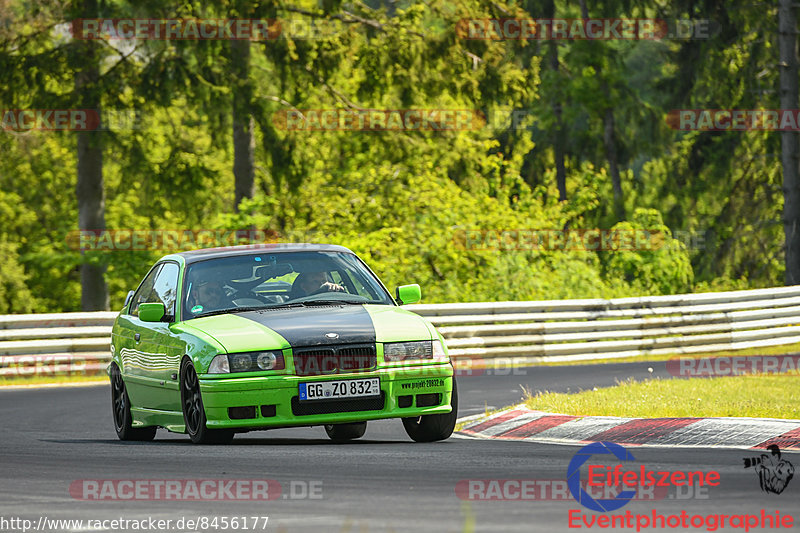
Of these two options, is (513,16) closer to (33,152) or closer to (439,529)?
(33,152)

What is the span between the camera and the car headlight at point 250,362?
10000 millimetres

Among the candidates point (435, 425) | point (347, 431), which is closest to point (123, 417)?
point (347, 431)

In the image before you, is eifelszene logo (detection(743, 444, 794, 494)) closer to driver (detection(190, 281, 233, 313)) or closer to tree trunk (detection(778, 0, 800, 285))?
driver (detection(190, 281, 233, 313))

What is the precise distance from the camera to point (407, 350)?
1027 cm

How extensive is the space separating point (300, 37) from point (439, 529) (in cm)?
2815

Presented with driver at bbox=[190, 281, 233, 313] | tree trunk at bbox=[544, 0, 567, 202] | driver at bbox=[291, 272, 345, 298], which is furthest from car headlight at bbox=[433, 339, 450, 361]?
tree trunk at bbox=[544, 0, 567, 202]

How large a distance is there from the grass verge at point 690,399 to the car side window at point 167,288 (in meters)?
3.65

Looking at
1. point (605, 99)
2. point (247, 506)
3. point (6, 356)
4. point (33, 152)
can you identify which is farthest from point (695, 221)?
point (247, 506)

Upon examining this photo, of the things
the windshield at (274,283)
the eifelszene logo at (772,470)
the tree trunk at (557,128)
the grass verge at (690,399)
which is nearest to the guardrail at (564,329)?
the grass verge at (690,399)

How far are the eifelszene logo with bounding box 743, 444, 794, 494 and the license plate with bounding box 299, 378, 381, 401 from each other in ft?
9.04

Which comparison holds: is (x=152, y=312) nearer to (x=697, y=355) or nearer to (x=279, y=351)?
(x=279, y=351)

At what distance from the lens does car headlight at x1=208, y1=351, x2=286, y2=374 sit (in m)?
10.0

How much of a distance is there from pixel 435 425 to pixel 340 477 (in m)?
2.60

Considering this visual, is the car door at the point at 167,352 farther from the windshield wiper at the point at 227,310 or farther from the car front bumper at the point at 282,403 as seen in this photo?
the car front bumper at the point at 282,403
